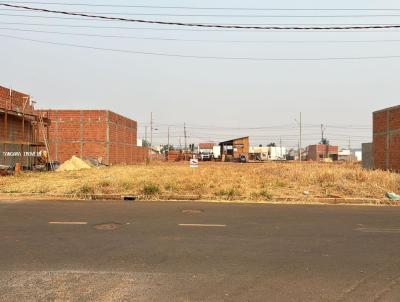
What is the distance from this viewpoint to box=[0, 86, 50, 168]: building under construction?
103ft

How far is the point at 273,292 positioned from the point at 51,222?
7.30 m

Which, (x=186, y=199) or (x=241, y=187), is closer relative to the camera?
(x=186, y=199)

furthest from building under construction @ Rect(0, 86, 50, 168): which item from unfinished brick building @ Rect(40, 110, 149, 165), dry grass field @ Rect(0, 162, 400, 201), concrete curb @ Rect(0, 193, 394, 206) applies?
concrete curb @ Rect(0, 193, 394, 206)

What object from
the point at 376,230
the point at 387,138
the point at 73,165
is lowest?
the point at 376,230

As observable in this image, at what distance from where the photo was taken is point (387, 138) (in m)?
33.2

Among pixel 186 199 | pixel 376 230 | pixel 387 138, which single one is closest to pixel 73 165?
pixel 186 199

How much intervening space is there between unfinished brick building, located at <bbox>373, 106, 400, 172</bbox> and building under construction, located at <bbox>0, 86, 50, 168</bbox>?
25949 millimetres

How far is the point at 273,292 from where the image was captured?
5.77 meters

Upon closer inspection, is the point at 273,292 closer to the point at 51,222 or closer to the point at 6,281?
the point at 6,281

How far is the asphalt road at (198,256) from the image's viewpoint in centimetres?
579

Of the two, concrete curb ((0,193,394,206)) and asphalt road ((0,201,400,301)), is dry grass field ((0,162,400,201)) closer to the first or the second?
concrete curb ((0,193,394,206))

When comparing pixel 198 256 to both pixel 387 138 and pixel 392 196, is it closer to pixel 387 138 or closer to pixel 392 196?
pixel 392 196

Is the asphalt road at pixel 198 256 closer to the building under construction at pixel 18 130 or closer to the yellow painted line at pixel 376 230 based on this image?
the yellow painted line at pixel 376 230

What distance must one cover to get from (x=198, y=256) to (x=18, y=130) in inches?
1211
